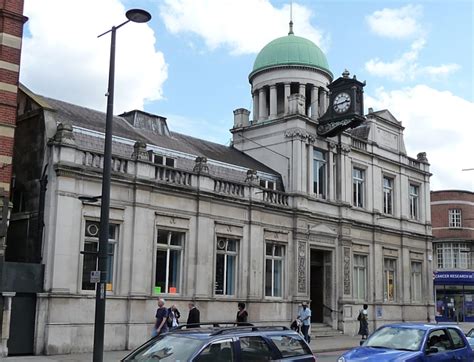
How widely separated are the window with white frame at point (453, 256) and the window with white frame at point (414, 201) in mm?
17944

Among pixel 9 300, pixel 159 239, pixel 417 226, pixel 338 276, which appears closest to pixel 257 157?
pixel 338 276

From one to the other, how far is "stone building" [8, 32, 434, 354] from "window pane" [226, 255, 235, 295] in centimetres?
4

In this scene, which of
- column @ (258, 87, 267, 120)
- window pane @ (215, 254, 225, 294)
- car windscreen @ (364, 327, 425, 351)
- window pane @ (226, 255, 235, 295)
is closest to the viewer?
car windscreen @ (364, 327, 425, 351)

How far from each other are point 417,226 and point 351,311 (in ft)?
31.1

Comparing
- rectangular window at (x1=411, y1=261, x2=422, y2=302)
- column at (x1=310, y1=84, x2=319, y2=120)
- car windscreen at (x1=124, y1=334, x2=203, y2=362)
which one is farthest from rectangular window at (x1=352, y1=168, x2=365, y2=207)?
car windscreen at (x1=124, y1=334, x2=203, y2=362)

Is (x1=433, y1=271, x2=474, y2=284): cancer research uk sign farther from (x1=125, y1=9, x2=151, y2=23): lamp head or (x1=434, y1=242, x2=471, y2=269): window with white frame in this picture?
(x1=125, y1=9, x2=151, y2=23): lamp head

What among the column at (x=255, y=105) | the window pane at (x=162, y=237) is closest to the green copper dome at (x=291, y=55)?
the column at (x=255, y=105)

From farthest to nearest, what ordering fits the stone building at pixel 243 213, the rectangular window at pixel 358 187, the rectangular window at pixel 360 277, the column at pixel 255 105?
1. the column at pixel 255 105
2. the rectangular window at pixel 358 187
3. the rectangular window at pixel 360 277
4. the stone building at pixel 243 213

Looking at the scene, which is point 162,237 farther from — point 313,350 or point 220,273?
point 313,350

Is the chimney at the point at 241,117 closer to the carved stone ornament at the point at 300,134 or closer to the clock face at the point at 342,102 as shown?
the carved stone ornament at the point at 300,134

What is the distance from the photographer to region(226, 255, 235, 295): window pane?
87.7 ft

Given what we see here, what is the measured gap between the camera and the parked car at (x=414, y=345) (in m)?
12.2

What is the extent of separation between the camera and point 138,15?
13.8m

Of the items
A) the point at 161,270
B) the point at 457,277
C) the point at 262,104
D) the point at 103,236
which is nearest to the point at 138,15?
the point at 103,236
